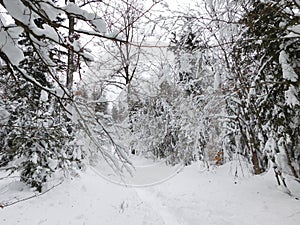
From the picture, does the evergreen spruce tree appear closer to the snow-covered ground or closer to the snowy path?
the snow-covered ground

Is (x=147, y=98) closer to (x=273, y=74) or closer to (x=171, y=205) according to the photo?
(x=273, y=74)

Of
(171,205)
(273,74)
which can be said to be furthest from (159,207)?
(273,74)

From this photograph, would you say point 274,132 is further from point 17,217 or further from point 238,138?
point 17,217

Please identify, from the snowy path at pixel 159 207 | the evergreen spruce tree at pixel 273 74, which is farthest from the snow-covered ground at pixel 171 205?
the evergreen spruce tree at pixel 273 74

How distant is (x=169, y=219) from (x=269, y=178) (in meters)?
2.69

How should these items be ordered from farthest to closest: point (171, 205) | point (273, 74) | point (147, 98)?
1. point (171, 205)
2. point (273, 74)
3. point (147, 98)

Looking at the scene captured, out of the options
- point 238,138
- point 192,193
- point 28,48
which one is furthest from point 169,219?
point 28,48

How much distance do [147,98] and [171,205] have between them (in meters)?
5.45

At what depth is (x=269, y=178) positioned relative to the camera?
6094mm

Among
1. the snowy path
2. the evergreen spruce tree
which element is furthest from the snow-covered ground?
the evergreen spruce tree

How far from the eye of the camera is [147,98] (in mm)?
2018

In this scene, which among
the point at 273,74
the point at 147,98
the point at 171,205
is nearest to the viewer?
the point at 147,98

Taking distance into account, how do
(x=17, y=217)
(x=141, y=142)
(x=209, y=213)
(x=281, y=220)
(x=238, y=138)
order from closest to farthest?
(x=281, y=220), (x=17, y=217), (x=209, y=213), (x=238, y=138), (x=141, y=142)

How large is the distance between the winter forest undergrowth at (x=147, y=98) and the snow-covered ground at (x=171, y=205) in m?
0.04
